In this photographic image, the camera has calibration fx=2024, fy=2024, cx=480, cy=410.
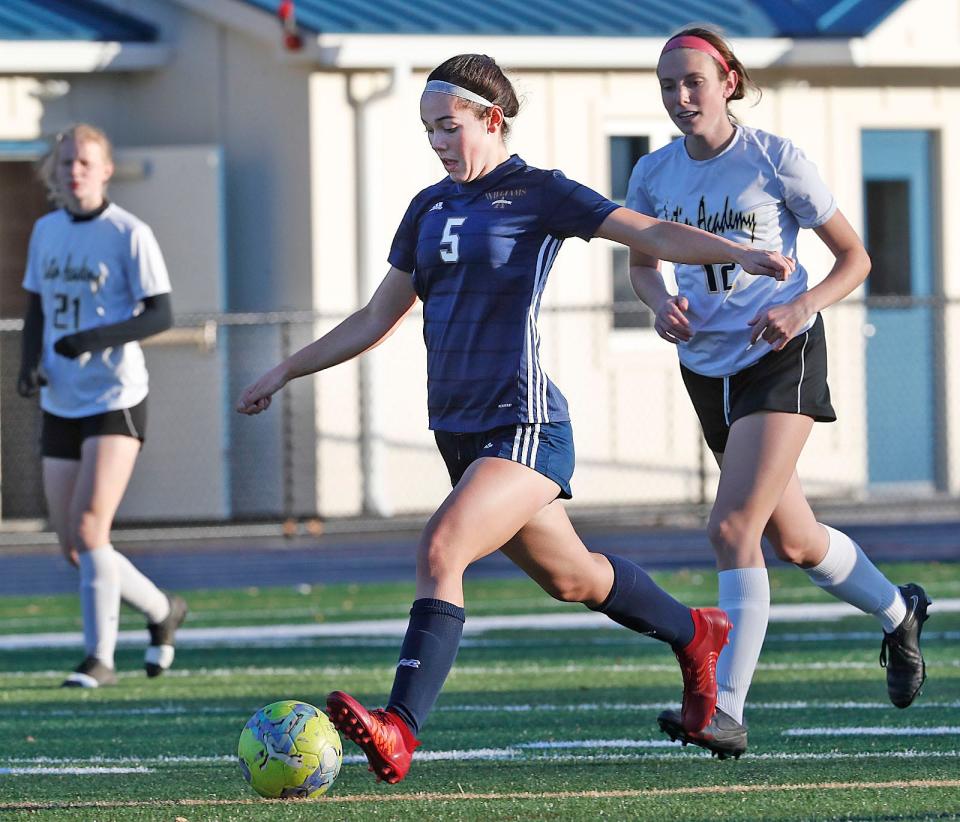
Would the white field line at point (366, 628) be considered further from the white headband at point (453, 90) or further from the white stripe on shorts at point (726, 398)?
the white headband at point (453, 90)

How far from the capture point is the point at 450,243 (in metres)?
5.57

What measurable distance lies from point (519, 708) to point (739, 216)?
2.36 meters

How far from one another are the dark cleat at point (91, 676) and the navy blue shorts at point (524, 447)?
11.6 ft

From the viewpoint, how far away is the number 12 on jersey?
6.29 metres

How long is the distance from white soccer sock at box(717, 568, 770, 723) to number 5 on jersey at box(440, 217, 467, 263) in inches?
54.0

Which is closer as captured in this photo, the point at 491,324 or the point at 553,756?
the point at 491,324

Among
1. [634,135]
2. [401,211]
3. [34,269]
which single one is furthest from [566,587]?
[634,135]

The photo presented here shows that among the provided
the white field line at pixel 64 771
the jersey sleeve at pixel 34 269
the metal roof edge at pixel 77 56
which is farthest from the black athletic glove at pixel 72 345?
the metal roof edge at pixel 77 56

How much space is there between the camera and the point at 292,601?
12.8 m

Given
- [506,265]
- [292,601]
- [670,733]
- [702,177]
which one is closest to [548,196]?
[506,265]

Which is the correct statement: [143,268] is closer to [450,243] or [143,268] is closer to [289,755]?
[450,243]

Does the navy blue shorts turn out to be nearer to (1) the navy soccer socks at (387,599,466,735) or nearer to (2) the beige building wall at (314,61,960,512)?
(1) the navy soccer socks at (387,599,466,735)

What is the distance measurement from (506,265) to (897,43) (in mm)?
13250

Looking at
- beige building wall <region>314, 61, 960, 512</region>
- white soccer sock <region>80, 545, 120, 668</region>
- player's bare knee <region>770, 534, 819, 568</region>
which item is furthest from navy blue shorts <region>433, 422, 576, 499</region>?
beige building wall <region>314, 61, 960, 512</region>
